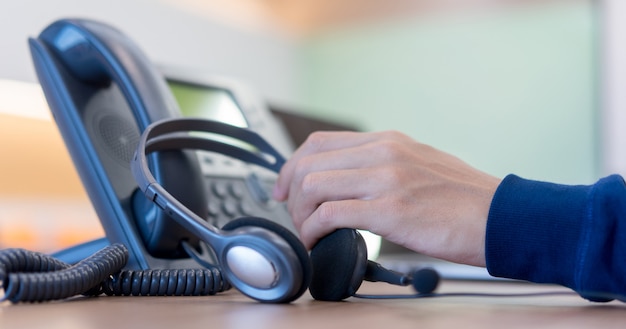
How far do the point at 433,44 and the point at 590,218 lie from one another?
1.94 meters

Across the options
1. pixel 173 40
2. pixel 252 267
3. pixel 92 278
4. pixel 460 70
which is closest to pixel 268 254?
pixel 252 267

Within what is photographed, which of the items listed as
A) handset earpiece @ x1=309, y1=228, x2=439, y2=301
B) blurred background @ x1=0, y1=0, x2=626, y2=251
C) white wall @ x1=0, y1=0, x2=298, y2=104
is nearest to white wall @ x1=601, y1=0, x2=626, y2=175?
blurred background @ x1=0, y1=0, x2=626, y2=251

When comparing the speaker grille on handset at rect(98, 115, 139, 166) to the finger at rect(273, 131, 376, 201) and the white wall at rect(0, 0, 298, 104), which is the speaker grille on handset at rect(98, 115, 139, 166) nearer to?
the finger at rect(273, 131, 376, 201)

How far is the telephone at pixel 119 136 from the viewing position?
62 centimetres

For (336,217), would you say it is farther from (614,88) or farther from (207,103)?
(614,88)

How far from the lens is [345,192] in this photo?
1.90 ft

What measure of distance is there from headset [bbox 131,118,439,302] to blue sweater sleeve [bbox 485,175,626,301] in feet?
0.28

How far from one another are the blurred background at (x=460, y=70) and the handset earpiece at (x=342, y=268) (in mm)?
1124

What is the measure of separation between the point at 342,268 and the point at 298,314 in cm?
10

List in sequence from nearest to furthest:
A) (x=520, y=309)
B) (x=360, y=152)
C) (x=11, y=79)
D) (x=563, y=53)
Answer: (x=520, y=309)
(x=360, y=152)
(x=11, y=79)
(x=563, y=53)

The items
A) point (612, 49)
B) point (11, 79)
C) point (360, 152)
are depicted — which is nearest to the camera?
point (360, 152)

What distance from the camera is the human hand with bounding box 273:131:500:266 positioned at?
56 centimetres

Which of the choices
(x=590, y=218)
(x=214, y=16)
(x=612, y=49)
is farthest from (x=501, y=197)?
(x=612, y=49)

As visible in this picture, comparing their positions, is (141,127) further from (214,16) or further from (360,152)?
(214,16)
